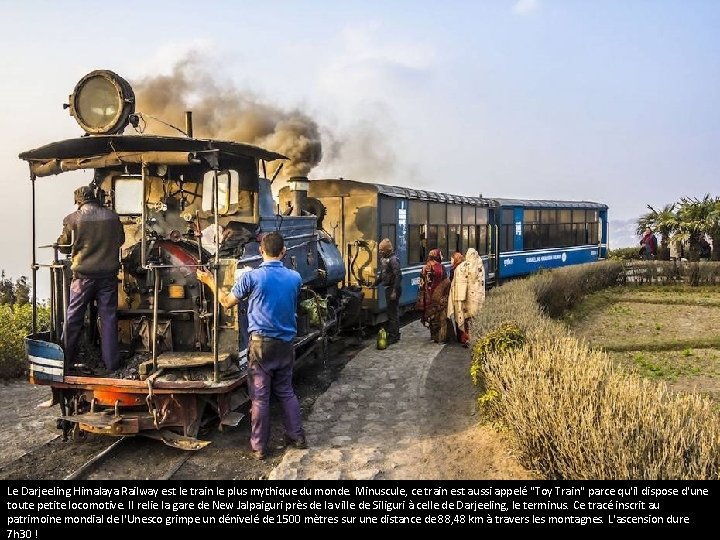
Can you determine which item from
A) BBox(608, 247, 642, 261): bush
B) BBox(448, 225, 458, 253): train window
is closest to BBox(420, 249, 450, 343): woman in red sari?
BBox(448, 225, 458, 253): train window

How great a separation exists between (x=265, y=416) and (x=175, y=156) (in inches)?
104

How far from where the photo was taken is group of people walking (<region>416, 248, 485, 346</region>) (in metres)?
11.3

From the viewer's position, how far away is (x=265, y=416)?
6.11 m

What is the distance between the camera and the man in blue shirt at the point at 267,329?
6004mm

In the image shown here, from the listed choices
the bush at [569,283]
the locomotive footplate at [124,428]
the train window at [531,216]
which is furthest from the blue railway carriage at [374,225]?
the train window at [531,216]

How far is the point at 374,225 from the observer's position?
1296 centimetres

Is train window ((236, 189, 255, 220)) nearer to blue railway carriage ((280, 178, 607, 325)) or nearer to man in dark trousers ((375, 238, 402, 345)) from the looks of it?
blue railway carriage ((280, 178, 607, 325))

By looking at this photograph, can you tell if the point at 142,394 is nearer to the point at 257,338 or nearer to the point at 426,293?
the point at 257,338

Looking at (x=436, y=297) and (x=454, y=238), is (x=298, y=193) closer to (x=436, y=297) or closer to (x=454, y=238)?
(x=436, y=297)

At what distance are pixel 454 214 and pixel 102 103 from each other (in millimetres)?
11855

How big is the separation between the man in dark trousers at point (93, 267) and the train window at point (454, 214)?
453 inches

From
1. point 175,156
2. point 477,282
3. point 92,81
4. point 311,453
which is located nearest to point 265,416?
point 311,453

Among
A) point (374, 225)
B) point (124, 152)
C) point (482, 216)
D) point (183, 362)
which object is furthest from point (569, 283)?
point (124, 152)

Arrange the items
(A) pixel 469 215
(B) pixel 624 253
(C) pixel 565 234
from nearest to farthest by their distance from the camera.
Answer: (A) pixel 469 215
(C) pixel 565 234
(B) pixel 624 253
